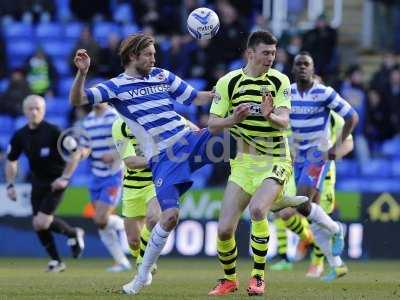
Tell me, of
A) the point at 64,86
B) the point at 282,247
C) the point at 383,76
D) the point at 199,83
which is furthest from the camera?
the point at 64,86

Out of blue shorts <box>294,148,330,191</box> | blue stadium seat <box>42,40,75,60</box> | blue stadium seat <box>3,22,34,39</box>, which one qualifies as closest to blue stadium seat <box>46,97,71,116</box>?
blue stadium seat <box>42,40,75,60</box>

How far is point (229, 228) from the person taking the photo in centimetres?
1178

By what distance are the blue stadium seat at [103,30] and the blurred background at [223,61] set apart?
0.03 metres

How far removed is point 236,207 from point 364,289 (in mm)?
1927

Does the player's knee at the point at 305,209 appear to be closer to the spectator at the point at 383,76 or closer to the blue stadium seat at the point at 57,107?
the spectator at the point at 383,76

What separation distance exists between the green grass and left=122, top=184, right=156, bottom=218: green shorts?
2.69 ft

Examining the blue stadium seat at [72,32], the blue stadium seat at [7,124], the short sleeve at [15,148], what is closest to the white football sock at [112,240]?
the short sleeve at [15,148]

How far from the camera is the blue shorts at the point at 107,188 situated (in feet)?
55.4

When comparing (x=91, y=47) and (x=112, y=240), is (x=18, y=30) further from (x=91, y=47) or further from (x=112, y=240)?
(x=112, y=240)

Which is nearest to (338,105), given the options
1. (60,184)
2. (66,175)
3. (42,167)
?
(66,175)

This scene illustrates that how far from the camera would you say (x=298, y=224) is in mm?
15945

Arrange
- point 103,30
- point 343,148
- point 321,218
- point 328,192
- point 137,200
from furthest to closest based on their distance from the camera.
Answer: point 103,30, point 328,192, point 343,148, point 321,218, point 137,200

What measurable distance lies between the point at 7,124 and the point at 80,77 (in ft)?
39.9

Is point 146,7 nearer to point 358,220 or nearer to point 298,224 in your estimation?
point 358,220
